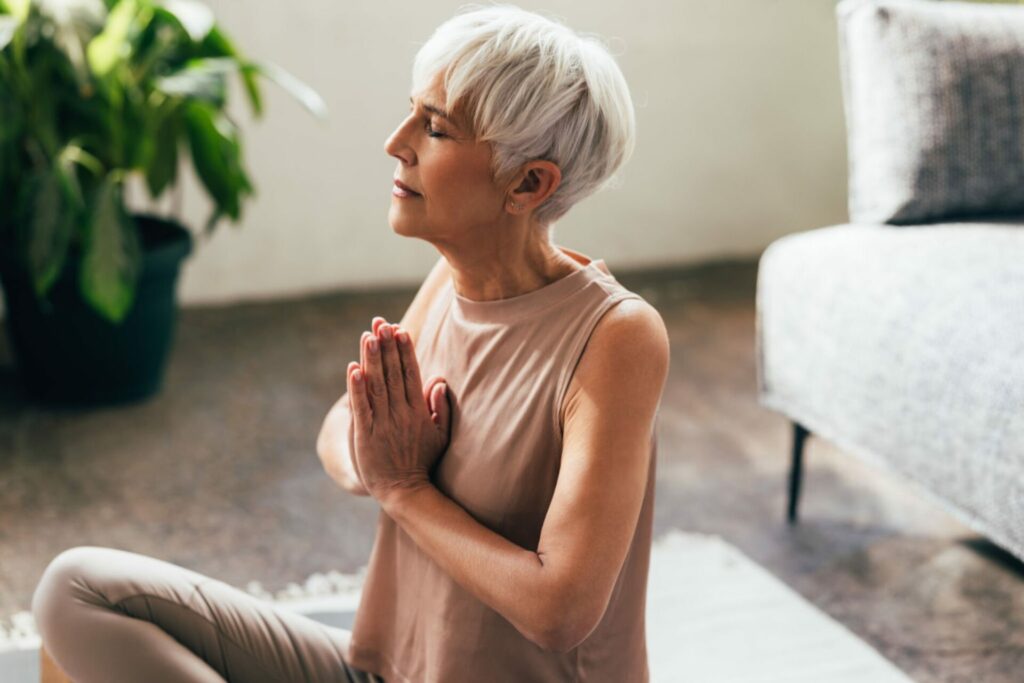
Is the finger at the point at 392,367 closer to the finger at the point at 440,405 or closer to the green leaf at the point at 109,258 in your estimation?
Answer: the finger at the point at 440,405

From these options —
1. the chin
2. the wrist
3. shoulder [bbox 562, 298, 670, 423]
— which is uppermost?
the chin

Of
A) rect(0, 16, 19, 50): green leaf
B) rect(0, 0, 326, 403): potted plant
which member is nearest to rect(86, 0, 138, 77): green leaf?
rect(0, 0, 326, 403): potted plant

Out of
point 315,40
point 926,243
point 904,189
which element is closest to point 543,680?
point 926,243

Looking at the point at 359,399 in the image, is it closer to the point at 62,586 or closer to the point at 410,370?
the point at 410,370

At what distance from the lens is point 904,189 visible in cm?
211

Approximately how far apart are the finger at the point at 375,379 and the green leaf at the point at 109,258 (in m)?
1.57

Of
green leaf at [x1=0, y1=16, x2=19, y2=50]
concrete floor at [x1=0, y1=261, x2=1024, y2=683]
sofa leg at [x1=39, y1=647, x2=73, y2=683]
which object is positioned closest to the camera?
sofa leg at [x1=39, y1=647, x2=73, y2=683]

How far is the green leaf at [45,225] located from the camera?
244 centimetres

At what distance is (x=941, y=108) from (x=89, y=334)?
70.5 inches

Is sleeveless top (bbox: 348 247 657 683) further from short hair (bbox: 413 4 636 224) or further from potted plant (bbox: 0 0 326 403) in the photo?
potted plant (bbox: 0 0 326 403)

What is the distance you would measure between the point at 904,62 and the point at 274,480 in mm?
1418

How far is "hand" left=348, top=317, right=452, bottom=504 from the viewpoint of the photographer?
3.39 ft

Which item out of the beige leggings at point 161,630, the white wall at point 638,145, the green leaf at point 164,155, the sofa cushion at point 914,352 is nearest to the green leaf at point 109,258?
the green leaf at point 164,155

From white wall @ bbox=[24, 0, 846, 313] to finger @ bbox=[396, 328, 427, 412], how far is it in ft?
8.24
